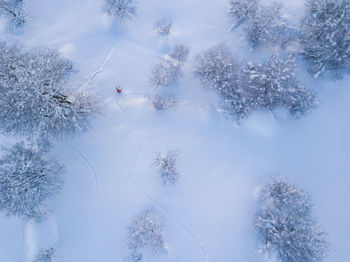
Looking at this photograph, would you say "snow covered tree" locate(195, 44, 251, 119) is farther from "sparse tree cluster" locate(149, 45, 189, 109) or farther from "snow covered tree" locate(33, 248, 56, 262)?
"snow covered tree" locate(33, 248, 56, 262)

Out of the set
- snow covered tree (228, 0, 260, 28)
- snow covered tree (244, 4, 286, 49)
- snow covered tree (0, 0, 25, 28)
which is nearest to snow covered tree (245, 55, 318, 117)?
snow covered tree (244, 4, 286, 49)

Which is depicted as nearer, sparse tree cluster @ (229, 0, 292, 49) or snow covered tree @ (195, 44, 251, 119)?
snow covered tree @ (195, 44, 251, 119)

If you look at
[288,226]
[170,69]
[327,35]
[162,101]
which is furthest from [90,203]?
[327,35]

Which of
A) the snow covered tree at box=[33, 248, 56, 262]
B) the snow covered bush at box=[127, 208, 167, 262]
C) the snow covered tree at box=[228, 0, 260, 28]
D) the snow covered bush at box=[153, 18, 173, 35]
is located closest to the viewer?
the snow covered bush at box=[127, 208, 167, 262]

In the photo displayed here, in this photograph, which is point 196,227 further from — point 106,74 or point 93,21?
point 93,21

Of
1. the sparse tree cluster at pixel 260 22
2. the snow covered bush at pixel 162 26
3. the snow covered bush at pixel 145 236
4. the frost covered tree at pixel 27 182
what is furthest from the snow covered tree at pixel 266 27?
the frost covered tree at pixel 27 182

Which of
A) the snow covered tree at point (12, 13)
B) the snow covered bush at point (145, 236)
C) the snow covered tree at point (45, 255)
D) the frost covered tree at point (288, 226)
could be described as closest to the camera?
the frost covered tree at point (288, 226)

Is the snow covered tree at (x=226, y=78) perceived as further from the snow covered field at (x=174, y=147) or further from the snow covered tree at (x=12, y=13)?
the snow covered tree at (x=12, y=13)
